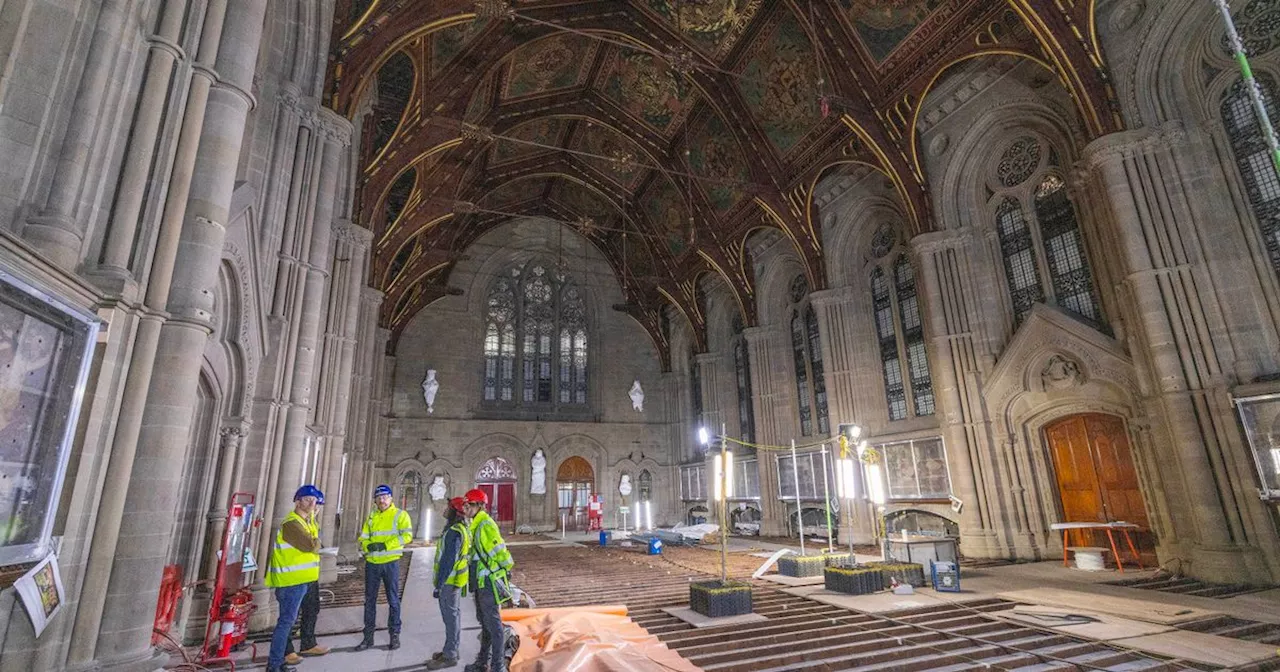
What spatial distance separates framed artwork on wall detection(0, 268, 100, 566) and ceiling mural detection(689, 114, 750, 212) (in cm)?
1426

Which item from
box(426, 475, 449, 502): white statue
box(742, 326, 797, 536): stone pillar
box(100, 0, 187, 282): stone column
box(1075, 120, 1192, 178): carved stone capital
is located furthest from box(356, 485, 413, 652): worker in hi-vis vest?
box(426, 475, 449, 502): white statue

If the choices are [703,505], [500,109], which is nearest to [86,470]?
[500,109]

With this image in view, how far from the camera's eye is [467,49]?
43.3ft

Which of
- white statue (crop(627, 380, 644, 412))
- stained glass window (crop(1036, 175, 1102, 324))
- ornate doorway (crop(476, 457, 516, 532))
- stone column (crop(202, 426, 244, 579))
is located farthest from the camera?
white statue (crop(627, 380, 644, 412))

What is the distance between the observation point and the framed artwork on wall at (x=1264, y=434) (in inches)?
294

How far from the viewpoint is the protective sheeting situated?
172 inches

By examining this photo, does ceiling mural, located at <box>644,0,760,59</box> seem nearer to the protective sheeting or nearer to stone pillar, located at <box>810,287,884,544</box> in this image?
stone pillar, located at <box>810,287,884,544</box>

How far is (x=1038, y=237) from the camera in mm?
11516

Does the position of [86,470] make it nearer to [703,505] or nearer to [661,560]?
[661,560]

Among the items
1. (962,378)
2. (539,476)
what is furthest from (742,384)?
(962,378)

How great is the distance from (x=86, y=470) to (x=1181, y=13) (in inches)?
557

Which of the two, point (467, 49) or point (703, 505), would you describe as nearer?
point (467, 49)

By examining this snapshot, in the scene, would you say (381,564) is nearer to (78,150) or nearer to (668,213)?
(78,150)

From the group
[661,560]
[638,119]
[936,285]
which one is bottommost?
[661,560]
